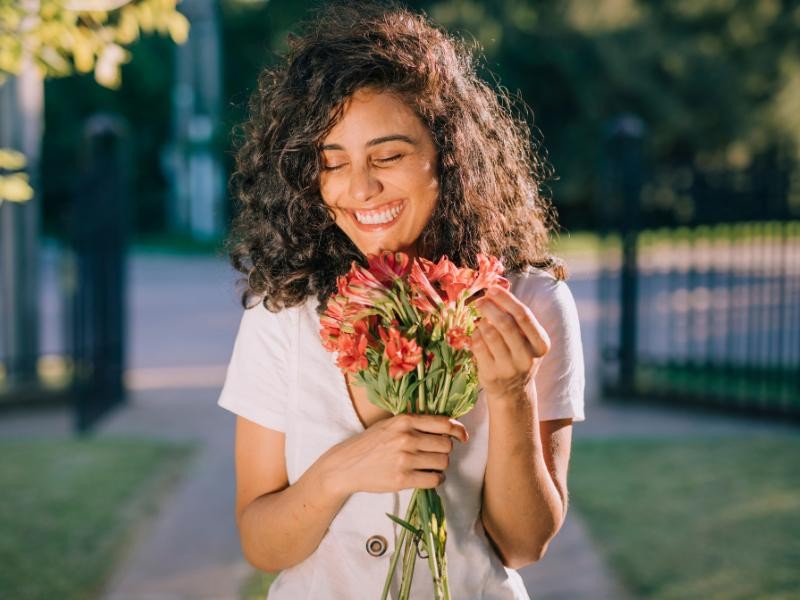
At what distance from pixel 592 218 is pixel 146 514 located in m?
26.1

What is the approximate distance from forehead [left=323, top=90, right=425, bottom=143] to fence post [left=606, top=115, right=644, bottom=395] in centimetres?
629

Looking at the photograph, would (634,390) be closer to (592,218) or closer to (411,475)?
(411,475)

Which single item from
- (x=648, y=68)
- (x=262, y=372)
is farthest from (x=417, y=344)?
(x=648, y=68)

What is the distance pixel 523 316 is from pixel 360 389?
1.38 feet

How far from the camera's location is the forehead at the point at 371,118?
1.84m

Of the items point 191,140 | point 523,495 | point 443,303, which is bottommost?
point 523,495

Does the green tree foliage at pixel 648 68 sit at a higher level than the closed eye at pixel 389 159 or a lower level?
higher

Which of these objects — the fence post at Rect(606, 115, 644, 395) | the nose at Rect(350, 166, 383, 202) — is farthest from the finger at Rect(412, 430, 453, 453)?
the fence post at Rect(606, 115, 644, 395)

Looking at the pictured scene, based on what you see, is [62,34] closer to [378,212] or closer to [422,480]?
[378,212]

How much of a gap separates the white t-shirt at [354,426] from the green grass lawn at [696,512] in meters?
2.68

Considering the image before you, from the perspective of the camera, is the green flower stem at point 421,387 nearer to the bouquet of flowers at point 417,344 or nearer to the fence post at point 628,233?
the bouquet of flowers at point 417,344

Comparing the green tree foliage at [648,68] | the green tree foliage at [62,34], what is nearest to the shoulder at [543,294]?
the green tree foliage at [62,34]

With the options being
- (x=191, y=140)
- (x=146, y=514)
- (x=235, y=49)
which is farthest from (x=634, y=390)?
(x=235, y=49)

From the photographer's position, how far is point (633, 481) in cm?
586
